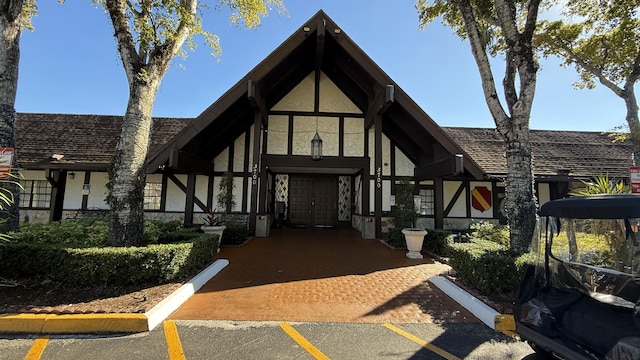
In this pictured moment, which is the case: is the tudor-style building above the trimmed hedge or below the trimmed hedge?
above

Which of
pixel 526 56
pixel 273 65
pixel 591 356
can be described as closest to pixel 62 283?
pixel 591 356

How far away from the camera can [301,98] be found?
40.4 ft

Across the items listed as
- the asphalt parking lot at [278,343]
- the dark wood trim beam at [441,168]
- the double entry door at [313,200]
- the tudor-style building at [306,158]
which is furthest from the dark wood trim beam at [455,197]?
the asphalt parking lot at [278,343]

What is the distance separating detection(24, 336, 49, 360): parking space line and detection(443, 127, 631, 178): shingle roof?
12.6 m

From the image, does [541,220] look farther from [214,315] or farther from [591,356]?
[214,315]

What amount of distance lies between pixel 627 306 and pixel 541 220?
91 cm

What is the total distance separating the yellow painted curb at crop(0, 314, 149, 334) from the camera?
340 cm

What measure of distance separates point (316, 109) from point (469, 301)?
9394 millimetres

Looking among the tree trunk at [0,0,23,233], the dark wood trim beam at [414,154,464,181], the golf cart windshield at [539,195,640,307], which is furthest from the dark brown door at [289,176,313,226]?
the golf cart windshield at [539,195,640,307]

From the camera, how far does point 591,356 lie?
220cm

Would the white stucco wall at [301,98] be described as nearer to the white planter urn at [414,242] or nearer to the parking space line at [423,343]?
the white planter urn at [414,242]

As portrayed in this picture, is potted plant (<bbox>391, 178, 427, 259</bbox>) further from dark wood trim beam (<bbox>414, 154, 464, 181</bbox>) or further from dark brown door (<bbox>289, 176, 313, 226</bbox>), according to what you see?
dark brown door (<bbox>289, 176, 313, 226</bbox>)

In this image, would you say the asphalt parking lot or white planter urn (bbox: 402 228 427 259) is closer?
the asphalt parking lot

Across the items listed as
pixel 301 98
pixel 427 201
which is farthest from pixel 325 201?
pixel 301 98
